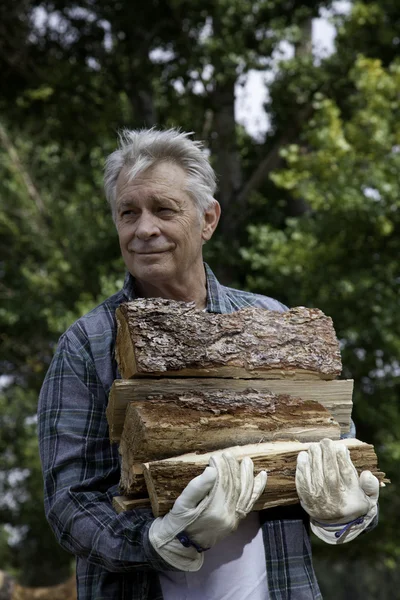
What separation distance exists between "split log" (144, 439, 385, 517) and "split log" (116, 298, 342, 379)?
0.78 ft

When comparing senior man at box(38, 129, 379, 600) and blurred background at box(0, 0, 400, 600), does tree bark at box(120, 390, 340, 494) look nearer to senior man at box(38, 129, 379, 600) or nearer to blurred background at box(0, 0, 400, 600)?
senior man at box(38, 129, 379, 600)

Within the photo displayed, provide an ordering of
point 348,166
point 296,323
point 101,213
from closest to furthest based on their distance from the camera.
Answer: point 296,323 → point 348,166 → point 101,213

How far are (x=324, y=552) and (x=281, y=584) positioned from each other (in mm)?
10980

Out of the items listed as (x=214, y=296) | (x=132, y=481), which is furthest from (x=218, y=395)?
(x=214, y=296)

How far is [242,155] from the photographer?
44.3 feet

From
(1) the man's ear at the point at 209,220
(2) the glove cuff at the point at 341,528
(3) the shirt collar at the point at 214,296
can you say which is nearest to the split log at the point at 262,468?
(2) the glove cuff at the point at 341,528

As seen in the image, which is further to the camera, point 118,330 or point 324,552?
point 324,552

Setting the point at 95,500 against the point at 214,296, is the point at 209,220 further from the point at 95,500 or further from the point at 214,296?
the point at 95,500

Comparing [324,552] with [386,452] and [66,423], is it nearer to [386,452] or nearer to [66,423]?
[386,452]

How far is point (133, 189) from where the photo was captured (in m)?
2.44

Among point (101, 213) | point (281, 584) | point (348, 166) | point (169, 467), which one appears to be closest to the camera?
point (169, 467)

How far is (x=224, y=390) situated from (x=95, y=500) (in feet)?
1.53

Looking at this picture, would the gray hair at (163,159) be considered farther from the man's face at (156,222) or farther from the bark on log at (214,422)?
the bark on log at (214,422)

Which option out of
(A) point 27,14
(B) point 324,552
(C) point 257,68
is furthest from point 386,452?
(A) point 27,14
